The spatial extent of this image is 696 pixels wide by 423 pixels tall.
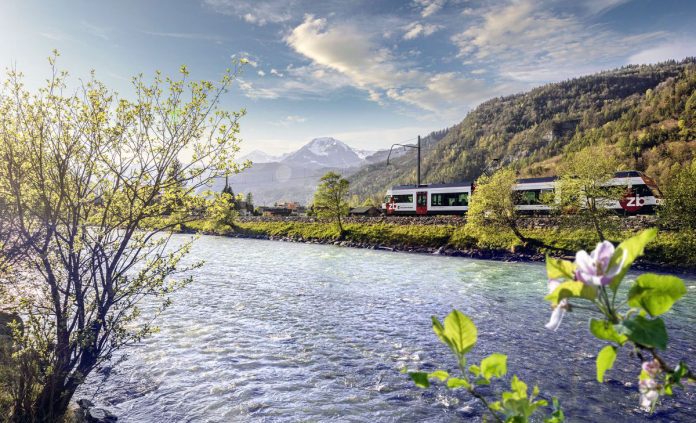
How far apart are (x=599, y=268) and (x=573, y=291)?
167 millimetres

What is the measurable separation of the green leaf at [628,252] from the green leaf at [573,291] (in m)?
0.08

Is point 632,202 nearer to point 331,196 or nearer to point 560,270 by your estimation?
point 331,196

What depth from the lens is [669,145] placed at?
133125 mm

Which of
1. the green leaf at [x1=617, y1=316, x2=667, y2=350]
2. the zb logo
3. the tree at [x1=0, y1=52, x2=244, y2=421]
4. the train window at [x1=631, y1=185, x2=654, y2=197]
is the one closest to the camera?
the green leaf at [x1=617, y1=316, x2=667, y2=350]

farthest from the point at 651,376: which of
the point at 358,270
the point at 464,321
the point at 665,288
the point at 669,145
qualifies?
the point at 669,145

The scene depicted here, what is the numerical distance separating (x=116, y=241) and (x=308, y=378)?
257 inches

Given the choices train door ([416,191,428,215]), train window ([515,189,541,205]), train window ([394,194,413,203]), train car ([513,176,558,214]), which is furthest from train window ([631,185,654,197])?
train window ([394,194,413,203])

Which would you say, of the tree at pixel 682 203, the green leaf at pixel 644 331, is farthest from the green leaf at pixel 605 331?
the tree at pixel 682 203

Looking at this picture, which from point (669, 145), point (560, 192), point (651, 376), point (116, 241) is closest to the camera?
point (651, 376)

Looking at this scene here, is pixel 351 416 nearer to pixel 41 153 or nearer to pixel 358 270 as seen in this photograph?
pixel 41 153

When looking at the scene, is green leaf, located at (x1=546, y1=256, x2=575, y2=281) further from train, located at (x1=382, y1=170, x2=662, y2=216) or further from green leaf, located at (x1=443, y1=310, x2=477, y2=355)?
train, located at (x1=382, y1=170, x2=662, y2=216)

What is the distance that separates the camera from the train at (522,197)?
3947 centimetres

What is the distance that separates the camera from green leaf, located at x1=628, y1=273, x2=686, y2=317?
146 centimetres

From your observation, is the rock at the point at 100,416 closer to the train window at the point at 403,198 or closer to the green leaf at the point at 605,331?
the green leaf at the point at 605,331
